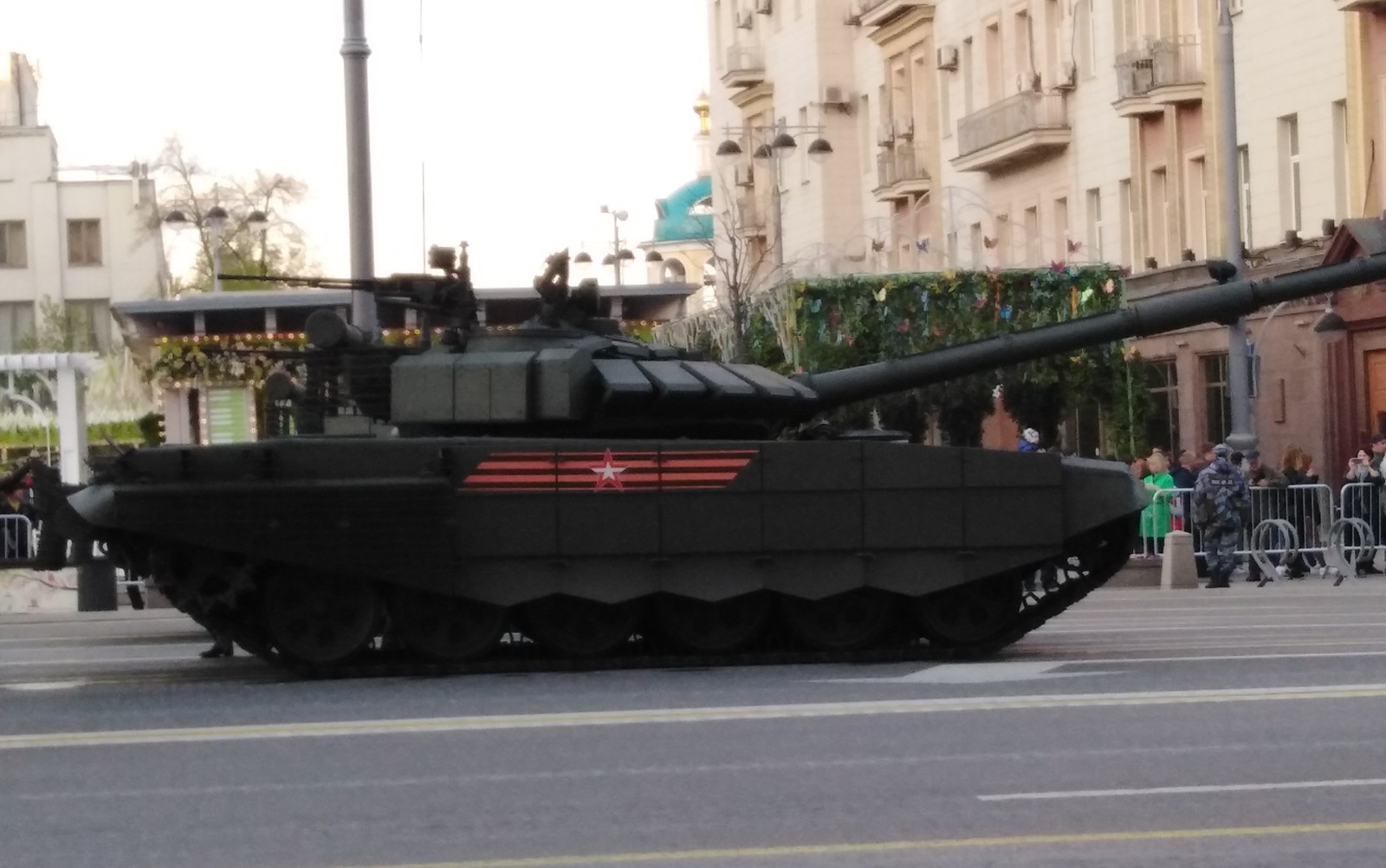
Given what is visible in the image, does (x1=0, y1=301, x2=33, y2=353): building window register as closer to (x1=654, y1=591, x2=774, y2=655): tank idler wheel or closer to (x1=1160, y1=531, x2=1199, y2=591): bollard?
(x1=1160, y1=531, x2=1199, y2=591): bollard

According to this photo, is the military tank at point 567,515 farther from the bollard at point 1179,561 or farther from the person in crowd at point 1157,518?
the person in crowd at point 1157,518

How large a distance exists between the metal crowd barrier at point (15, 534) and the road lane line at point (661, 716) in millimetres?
11129

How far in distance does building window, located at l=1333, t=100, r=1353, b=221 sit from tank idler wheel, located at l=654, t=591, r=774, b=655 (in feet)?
62.8

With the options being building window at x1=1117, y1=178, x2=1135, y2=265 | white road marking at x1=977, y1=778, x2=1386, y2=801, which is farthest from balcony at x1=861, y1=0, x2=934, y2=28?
white road marking at x1=977, y1=778, x2=1386, y2=801

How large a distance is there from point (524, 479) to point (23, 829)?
653 centimetres

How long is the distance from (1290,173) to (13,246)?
5639 cm

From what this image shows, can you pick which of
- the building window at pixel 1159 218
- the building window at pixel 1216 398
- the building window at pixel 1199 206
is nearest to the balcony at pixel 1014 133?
the building window at pixel 1159 218

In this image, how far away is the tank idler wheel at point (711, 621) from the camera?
17125 mm

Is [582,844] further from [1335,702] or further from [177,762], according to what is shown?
[1335,702]

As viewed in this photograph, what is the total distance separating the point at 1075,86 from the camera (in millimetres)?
44312

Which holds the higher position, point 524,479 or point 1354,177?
point 1354,177

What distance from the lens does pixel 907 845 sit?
31.4 ft

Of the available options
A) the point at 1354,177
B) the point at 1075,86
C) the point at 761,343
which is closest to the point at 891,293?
the point at 761,343

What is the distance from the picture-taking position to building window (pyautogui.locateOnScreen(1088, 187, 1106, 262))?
1745 inches
